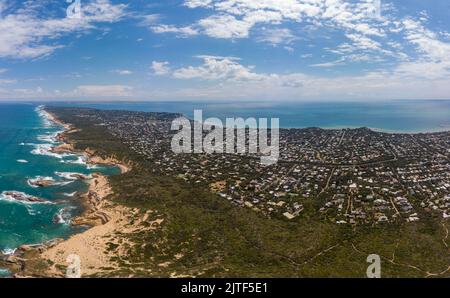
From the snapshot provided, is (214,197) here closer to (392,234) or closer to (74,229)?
(74,229)

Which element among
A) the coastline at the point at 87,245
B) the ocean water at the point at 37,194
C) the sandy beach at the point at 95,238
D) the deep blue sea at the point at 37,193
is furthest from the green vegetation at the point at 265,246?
Answer: the deep blue sea at the point at 37,193

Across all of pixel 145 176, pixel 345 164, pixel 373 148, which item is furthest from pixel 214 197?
pixel 373 148

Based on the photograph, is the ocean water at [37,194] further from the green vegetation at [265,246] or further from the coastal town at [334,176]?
the coastal town at [334,176]

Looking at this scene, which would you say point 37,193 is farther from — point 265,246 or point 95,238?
point 265,246

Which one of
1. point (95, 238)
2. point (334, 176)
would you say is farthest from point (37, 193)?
point (334, 176)

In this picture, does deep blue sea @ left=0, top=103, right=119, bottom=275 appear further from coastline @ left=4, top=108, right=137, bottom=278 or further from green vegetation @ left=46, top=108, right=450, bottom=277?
green vegetation @ left=46, top=108, right=450, bottom=277
